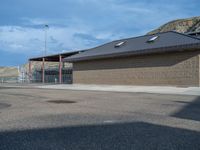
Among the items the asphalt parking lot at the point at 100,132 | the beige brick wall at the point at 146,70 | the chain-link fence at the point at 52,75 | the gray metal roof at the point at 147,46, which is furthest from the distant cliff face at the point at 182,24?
the asphalt parking lot at the point at 100,132

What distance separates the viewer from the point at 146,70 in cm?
2891

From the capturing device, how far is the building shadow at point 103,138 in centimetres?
550

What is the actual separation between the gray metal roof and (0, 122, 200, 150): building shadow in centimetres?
1894

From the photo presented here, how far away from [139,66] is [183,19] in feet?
234

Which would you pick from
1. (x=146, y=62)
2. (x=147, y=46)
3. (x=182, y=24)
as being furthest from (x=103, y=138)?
(x=182, y=24)

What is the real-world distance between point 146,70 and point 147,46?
7.78 feet

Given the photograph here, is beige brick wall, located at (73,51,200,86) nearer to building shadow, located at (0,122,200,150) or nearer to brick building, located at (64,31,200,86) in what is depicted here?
brick building, located at (64,31,200,86)

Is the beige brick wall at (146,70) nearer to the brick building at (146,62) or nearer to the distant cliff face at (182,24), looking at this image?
the brick building at (146,62)

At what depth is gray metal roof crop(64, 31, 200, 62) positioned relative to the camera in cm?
2555

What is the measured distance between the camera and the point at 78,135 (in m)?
6.45

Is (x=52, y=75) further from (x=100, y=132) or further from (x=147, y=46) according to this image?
(x=100, y=132)

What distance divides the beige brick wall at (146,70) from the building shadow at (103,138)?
19.2 meters

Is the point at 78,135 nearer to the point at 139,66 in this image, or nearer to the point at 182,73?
the point at 182,73

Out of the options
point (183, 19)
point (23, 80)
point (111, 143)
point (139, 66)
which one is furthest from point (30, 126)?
point (183, 19)
